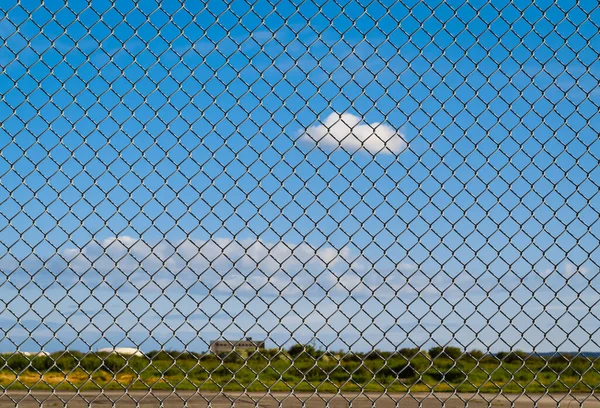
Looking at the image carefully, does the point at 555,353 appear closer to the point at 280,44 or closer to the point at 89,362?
the point at 280,44

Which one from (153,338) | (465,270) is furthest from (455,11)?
(153,338)

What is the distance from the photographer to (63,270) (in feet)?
10.9

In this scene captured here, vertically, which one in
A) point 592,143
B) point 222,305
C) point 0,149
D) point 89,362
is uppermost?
point 592,143

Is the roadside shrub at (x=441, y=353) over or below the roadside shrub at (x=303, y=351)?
over

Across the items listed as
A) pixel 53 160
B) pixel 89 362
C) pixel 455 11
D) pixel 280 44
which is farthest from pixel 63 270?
pixel 89 362

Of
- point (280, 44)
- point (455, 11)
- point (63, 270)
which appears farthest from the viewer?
point (455, 11)

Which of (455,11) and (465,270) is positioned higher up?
(455,11)

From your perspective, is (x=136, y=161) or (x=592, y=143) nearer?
(x=136, y=161)

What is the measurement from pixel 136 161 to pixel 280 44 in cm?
85

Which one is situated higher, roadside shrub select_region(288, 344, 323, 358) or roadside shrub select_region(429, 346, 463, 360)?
roadside shrub select_region(429, 346, 463, 360)

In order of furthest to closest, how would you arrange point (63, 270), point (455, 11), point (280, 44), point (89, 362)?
point (89, 362) → point (455, 11) → point (280, 44) → point (63, 270)

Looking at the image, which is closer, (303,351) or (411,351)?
(303,351)

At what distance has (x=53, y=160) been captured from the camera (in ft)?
11.0

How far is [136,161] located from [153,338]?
0.79 metres
